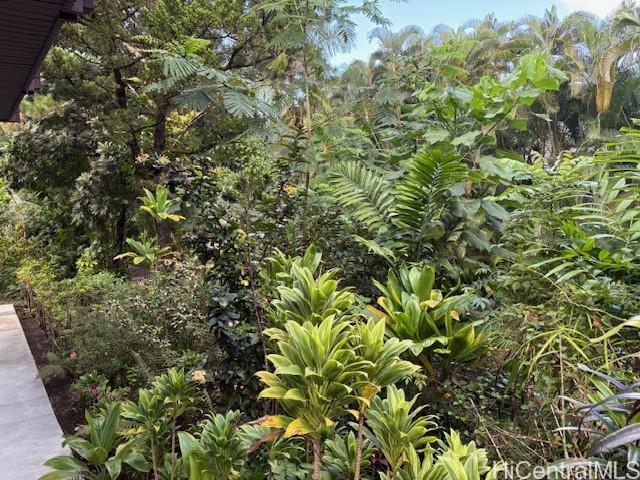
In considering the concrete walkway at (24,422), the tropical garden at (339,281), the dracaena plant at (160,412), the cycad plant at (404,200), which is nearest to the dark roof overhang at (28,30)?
the tropical garden at (339,281)

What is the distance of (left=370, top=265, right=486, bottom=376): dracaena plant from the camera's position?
2.21m

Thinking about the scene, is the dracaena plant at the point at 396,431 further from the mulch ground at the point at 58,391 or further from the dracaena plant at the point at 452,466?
the mulch ground at the point at 58,391

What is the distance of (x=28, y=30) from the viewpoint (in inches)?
93.0

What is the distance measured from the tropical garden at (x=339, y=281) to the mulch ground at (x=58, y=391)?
0.33 ft

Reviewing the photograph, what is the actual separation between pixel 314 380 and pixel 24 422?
2667 millimetres

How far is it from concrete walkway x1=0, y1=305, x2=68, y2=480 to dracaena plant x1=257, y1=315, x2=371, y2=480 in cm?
182

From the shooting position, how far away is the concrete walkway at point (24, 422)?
2453 millimetres

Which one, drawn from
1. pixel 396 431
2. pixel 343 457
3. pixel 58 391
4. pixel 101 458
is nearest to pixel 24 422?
pixel 58 391

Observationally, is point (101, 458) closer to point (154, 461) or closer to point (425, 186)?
point (154, 461)

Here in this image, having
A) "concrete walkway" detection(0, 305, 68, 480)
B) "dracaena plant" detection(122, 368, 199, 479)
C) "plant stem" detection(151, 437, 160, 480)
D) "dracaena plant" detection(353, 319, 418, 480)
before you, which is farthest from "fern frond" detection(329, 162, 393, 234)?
"concrete walkway" detection(0, 305, 68, 480)

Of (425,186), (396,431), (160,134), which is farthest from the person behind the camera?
(160,134)
